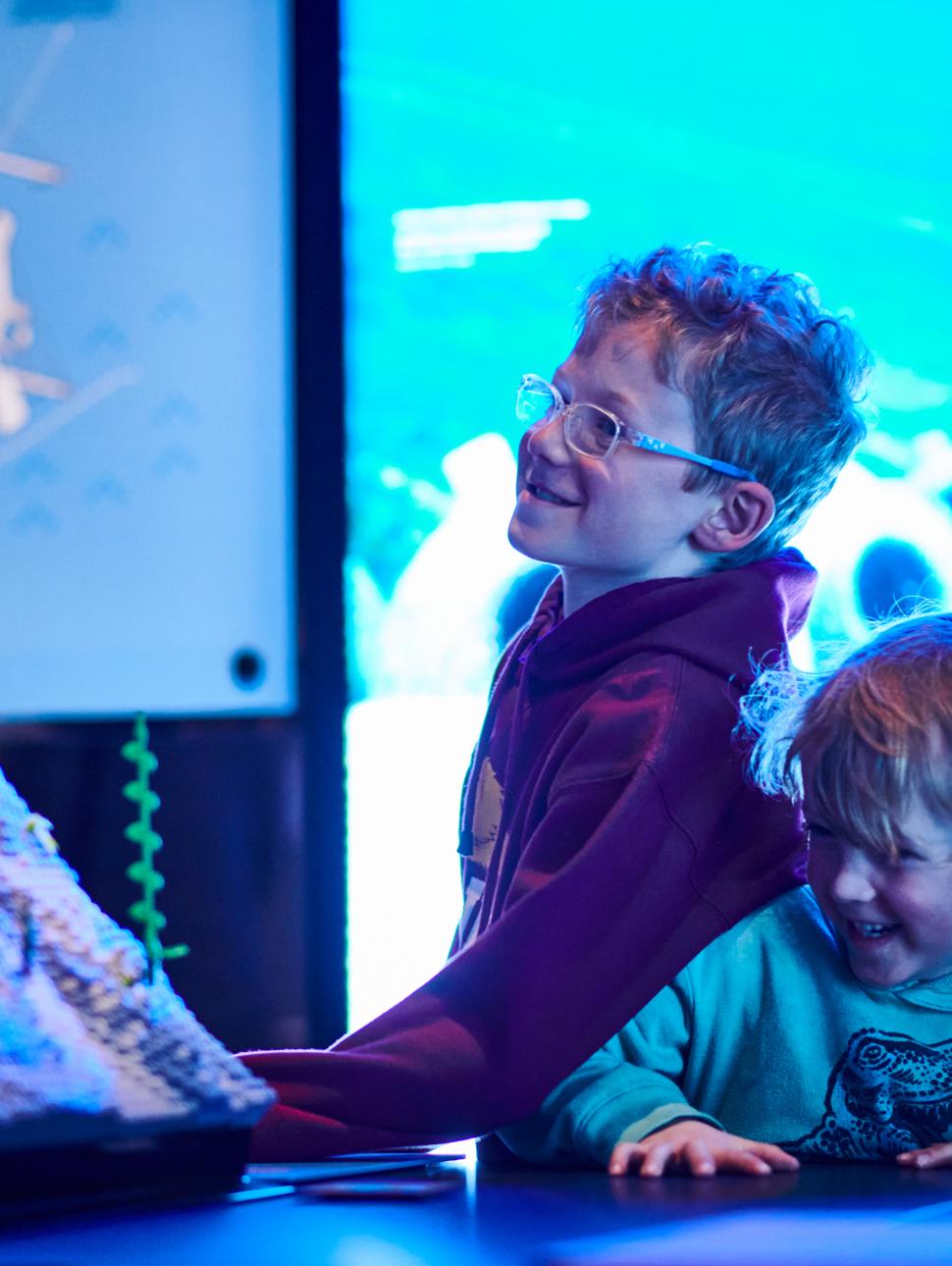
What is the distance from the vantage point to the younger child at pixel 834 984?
96 cm

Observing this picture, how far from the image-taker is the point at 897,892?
956mm

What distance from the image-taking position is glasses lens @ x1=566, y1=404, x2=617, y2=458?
118cm

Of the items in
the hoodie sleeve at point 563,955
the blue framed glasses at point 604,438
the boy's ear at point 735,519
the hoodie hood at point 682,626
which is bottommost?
the hoodie sleeve at point 563,955

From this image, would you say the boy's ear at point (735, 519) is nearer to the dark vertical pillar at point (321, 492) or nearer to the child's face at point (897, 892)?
the child's face at point (897, 892)

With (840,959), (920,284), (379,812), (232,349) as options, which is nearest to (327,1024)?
(379,812)

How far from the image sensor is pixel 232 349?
8.42ft

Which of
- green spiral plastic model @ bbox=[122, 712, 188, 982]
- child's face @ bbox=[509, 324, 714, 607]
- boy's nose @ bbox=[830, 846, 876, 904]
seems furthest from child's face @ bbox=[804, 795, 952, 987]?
green spiral plastic model @ bbox=[122, 712, 188, 982]

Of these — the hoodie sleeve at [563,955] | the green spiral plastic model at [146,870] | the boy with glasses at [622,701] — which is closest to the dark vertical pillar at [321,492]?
the boy with glasses at [622,701]

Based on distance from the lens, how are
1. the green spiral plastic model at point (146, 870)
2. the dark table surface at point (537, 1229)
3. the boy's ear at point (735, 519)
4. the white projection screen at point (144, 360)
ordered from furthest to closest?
the white projection screen at point (144, 360)
the boy's ear at point (735, 519)
the green spiral plastic model at point (146, 870)
the dark table surface at point (537, 1229)

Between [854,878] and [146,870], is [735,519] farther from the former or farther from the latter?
[146,870]

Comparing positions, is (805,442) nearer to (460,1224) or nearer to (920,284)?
(460,1224)

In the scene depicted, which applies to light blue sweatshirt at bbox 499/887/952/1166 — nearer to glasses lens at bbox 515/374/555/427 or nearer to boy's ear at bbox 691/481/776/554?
boy's ear at bbox 691/481/776/554

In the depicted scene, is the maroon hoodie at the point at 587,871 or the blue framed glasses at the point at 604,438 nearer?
the maroon hoodie at the point at 587,871

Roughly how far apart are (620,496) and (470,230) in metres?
1.57
